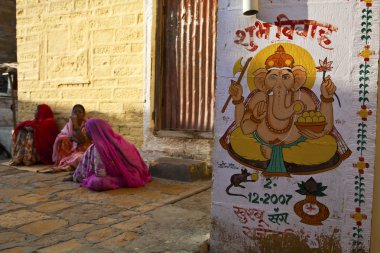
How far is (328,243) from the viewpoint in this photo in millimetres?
2145

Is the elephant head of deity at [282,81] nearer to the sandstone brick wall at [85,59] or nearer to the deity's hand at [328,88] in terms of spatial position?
the deity's hand at [328,88]

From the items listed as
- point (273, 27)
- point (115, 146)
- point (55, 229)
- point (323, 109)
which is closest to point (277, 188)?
point (323, 109)

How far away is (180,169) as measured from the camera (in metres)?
4.90

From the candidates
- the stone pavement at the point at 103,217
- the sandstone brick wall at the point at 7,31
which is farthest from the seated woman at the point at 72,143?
the sandstone brick wall at the point at 7,31

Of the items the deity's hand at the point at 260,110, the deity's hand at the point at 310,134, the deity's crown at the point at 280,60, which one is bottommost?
the deity's hand at the point at 310,134

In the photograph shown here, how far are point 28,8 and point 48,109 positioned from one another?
230 centimetres

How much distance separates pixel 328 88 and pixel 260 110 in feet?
1.47

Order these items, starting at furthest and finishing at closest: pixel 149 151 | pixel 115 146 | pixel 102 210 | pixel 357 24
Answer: pixel 149 151, pixel 115 146, pixel 102 210, pixel 357 24

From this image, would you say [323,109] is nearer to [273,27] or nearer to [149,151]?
[273,27]

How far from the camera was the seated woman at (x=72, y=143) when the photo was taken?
5898 mm

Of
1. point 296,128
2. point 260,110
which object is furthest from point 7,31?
point 296,128

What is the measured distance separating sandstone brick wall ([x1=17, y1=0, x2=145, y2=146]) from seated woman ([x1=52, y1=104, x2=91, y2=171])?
0.36 meters

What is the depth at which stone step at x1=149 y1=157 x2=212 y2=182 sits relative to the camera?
485cm

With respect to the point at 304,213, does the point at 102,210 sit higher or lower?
lower
